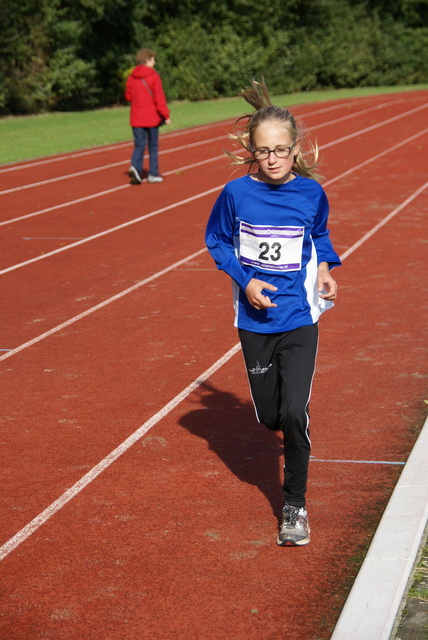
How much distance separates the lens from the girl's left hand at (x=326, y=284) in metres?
4.19

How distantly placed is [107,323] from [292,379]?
14.3 ft

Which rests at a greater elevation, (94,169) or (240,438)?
(240,438)

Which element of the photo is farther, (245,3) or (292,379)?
(245,3)

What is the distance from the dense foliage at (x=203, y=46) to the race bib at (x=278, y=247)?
3467cm

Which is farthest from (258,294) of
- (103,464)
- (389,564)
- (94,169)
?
(94,169)

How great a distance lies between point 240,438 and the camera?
5605mm

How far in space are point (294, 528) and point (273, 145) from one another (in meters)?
1.61

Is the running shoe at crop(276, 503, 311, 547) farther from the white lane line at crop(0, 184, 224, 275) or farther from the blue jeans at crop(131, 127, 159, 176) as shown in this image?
the blue jeans at crop(131, 127, 159, 176)

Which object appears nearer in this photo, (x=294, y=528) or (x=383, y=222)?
(x=294, y=528)

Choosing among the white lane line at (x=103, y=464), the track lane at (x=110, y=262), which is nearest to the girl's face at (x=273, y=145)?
the white lane line at (x=103, y=464)

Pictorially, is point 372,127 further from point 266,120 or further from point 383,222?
point 266,120

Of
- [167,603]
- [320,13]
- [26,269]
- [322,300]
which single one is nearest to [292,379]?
[322,300]

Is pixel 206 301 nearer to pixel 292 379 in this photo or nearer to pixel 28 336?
pixel 28 336

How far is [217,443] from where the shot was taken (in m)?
5.54
